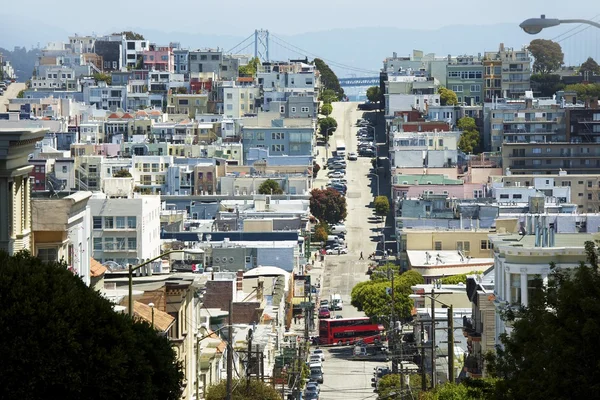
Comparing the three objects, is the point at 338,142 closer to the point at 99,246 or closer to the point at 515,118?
the point at 515,118

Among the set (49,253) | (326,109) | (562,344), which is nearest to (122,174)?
(326,109)

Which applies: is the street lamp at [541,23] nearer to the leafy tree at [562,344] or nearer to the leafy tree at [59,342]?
the leafy tree at [562,344]

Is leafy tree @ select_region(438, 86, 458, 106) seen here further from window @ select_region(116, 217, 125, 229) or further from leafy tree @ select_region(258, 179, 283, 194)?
window @ select_region(116, 217, 125, 229)

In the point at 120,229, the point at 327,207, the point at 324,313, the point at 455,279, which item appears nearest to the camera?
the point at 455,279

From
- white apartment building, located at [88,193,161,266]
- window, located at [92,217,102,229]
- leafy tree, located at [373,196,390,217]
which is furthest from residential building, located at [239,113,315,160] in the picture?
window, located at [92,217,102,229]

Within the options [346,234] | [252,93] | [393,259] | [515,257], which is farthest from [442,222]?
[515,257]

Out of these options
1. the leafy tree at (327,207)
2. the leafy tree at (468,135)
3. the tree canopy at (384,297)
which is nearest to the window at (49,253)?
the tree canopy at (384,297)

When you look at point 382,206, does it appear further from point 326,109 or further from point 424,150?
point 326,109
